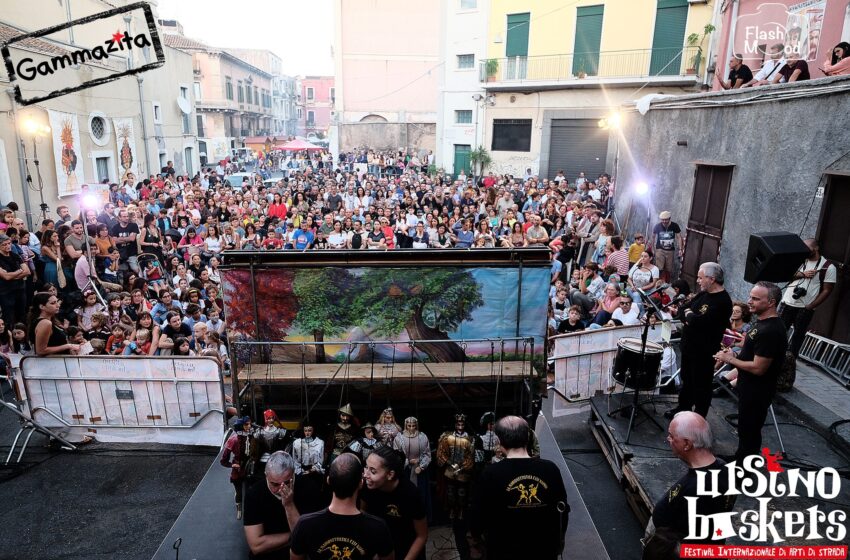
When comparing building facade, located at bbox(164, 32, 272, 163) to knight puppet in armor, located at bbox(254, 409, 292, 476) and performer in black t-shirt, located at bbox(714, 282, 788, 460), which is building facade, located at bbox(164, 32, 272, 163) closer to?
knight puppet in armor, located at bbox(254, 409, 292, 476)

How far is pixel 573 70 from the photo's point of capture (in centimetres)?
2388

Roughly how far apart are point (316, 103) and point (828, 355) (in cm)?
7866

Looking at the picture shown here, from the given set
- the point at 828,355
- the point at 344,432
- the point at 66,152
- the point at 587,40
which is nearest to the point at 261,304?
the point at 344,432

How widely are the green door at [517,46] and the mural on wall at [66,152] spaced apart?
18.0 m

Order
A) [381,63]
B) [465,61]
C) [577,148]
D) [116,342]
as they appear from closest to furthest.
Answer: [116,342] < [577,148] < [465,61] < [381,63]

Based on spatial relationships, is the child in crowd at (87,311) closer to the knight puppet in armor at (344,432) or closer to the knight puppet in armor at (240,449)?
the knight puppet in armor at (240,449)

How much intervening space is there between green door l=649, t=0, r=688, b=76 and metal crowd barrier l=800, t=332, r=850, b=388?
1792cm

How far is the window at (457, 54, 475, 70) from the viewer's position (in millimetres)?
27995

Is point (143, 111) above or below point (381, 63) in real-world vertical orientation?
below

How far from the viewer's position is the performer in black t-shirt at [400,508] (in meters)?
3.74

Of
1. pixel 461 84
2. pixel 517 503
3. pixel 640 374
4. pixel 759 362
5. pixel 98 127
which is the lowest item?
pixel 640 374

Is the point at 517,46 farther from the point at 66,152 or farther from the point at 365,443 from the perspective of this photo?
the point at 365,443

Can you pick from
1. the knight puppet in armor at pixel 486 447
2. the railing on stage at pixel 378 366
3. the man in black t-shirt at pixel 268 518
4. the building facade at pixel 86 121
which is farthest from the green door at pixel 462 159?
the man in black t-shirt at pixel 268 518

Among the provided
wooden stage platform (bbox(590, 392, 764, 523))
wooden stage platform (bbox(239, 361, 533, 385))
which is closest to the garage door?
wooden stage platform (bbox(590, 392, 764, 523))
